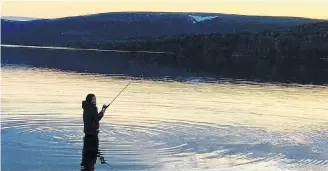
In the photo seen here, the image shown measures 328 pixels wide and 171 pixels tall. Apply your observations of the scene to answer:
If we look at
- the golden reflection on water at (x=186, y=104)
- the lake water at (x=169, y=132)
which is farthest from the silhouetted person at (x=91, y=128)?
the golden reflection on water at (x=186, y=104)

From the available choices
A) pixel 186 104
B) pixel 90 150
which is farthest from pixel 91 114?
pixel 186 104

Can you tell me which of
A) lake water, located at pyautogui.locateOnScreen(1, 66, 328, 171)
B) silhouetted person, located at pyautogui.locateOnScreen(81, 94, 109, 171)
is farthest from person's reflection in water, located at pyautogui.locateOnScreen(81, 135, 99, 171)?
lake water, located at pyautogui.locateOnScreen(1, 66, 328, 171)

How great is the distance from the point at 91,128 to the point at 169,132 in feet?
16.7

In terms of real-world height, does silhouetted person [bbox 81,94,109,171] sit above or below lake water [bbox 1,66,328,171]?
above

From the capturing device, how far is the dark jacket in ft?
57.7

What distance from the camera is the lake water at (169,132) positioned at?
57.1 ft

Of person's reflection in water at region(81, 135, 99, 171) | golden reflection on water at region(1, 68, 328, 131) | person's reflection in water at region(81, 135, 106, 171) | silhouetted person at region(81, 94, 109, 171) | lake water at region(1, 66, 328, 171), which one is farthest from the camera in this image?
golden reflection on water at region(1, 68, 328, 131)

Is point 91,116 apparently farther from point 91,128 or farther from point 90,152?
point 90,152

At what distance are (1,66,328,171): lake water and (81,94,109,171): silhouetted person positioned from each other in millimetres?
308

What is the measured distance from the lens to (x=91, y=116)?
17625 millimetres

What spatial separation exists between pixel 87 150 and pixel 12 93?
17.8 metres

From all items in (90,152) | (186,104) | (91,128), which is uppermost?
(91,128)

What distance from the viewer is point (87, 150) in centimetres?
1805

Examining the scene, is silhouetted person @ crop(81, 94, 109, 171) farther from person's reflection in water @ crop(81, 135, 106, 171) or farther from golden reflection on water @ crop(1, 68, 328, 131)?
golden reflection on water @ crop(1, 68, 328, 131)
